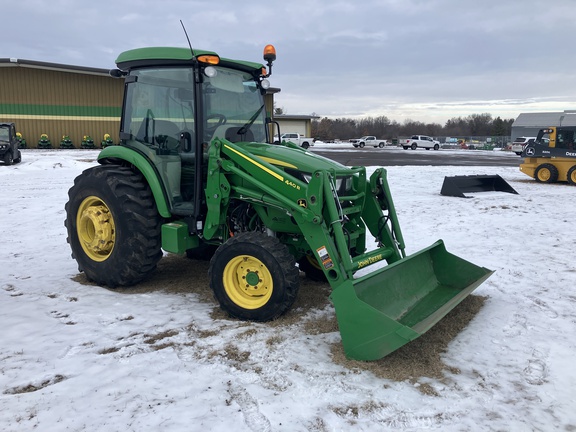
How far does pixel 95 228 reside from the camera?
5.36 meters

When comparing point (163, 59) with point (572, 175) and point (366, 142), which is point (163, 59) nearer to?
point (572, 175)

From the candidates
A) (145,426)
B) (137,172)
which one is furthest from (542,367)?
(137,172)

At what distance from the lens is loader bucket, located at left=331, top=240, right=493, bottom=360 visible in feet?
11.5

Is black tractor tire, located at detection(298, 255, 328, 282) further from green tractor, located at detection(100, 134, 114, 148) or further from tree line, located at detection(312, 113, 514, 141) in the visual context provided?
tree line, located at detection(312, 113, 514, 141)

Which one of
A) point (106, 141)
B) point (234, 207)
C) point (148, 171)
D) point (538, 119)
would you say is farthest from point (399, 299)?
point (538, 119)

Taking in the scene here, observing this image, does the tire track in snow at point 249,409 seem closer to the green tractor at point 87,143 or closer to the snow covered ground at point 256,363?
the snow covered ground at point 256,363

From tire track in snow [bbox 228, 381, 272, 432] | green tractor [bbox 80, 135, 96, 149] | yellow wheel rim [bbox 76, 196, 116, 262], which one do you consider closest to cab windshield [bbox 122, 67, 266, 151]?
yellow wheel rim [bbox 76, 196, 116, 262]

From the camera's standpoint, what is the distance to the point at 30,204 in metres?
11.1

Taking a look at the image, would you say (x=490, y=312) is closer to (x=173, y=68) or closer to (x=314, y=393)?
(x=314, y=393)

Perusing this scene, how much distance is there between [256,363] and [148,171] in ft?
8.18

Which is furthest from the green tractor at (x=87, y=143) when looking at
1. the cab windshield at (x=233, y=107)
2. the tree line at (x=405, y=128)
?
the tree line at (x=405, y=128)

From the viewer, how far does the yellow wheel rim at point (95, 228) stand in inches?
209

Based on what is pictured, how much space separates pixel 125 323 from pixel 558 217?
9.49 metres

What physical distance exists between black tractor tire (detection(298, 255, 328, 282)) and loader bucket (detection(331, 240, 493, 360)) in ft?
4.12
